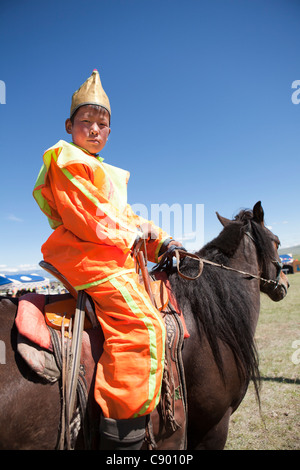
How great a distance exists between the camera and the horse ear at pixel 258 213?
10.3 ft

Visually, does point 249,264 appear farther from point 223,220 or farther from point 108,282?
point 108,282

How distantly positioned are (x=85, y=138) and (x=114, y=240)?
3.14 ft

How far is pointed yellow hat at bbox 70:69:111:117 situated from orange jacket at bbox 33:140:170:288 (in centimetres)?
48

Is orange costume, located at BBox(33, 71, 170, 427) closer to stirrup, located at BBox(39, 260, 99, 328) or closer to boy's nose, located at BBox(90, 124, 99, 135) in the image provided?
stirrup, located at BBox(39, 260, 99, 328)

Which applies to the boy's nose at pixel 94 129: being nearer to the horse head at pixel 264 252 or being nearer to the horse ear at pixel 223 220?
the horse head at pixel 264 252

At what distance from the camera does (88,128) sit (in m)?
2.02

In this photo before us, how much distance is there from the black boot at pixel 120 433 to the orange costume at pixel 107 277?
4cm

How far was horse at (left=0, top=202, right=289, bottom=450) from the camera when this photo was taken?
1.52 meters

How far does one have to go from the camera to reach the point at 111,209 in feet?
5.75

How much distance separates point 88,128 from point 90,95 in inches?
10.7

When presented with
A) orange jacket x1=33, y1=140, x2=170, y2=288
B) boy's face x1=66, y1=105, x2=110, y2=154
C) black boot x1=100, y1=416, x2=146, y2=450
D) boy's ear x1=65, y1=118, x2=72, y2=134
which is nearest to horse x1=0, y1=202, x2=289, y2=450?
black boot x1=100, y1=416, x2=146, y2=450

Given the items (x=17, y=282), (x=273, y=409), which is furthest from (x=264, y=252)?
(x=17, y=282)
